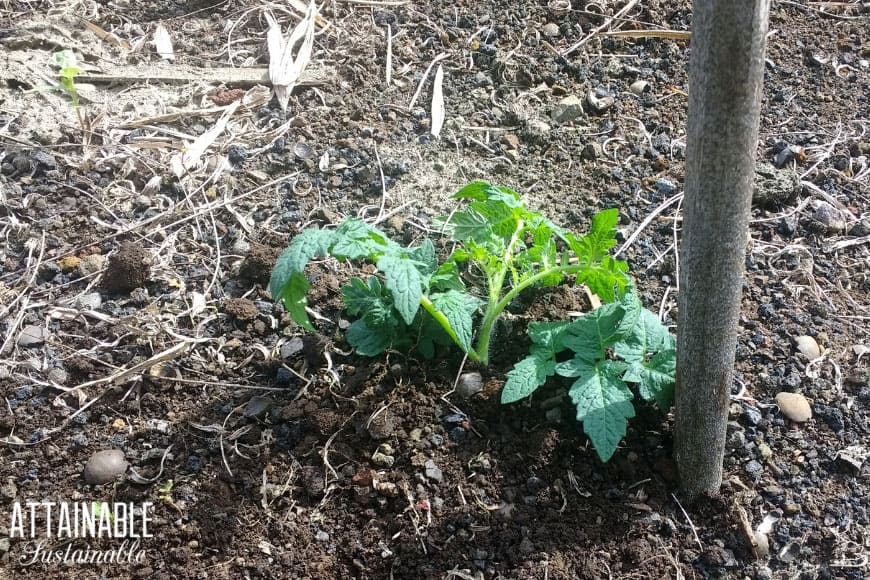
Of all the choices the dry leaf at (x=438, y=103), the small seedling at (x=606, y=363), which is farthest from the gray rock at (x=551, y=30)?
the small seedling at (x=606, y=363)

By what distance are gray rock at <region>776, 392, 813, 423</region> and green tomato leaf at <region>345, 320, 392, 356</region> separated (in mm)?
1264

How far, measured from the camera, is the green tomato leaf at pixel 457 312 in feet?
7.56

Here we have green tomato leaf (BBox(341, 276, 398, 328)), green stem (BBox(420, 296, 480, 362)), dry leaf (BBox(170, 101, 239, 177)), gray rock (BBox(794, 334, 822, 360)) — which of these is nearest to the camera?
green stem (BBox(420, 296, 480, 362))

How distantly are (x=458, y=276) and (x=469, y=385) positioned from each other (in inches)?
13.7

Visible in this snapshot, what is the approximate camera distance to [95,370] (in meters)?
2.60

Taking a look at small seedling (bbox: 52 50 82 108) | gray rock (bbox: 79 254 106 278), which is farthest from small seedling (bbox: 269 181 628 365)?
small seedling (bbox: 52 50 82 108)

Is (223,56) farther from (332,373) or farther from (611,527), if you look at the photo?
(611,527)

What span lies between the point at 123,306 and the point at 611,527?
5.89 feet

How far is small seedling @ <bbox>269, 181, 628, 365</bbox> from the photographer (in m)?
2.26

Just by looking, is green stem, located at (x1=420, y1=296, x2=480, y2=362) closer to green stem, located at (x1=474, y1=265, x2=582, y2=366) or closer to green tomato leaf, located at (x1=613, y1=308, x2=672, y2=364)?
green stem, located at (x1=474, y1=265, x2=582, y2=366)

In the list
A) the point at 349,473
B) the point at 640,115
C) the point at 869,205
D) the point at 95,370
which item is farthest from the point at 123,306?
the point at 869,205

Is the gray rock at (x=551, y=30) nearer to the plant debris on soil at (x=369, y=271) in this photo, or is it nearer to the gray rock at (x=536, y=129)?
the plant debris on soil at (x=369, y=271)

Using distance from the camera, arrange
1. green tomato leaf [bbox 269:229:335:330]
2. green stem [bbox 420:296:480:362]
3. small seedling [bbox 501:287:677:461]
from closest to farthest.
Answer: green tomato leaf [bbox 269:229:335:330], small seedling [bbox 501:287:677:461], green stem [bbox 420:296:480:362]

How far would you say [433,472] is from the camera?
235 centimetres
